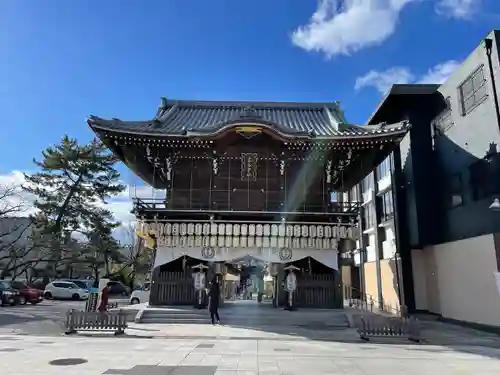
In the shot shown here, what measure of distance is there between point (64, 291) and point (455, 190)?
3212 centimetres

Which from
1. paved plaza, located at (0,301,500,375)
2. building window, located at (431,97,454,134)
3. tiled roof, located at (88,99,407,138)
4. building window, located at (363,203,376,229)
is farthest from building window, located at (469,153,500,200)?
building window, located at (363,203,376,229)

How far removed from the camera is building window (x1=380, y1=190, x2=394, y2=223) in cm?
2403

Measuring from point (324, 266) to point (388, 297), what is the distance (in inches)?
342

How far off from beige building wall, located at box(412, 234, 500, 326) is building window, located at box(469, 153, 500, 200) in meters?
1.91

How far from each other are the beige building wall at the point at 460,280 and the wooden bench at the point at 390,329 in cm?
490

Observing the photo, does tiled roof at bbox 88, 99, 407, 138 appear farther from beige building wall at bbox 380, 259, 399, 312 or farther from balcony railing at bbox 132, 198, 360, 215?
beige building wall at bbox 380, 259, 399, 312

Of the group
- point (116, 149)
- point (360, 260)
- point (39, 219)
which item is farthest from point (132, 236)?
point (116, 149)

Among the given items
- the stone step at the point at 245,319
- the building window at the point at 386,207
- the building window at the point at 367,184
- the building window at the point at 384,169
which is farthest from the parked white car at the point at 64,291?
the building window at the point at 384,169

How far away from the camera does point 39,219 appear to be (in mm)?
33344

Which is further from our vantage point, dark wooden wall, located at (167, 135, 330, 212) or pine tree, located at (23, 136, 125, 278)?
pine tree, located at (23, 136, 125, 278)

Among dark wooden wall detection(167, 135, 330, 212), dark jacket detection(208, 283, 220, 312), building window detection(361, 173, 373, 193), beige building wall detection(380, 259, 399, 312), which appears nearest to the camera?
dark jacket detection(208, 283, 220, 312)

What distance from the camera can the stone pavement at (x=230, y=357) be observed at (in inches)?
289

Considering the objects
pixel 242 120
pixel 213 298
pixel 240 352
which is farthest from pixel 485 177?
pixel 240 352

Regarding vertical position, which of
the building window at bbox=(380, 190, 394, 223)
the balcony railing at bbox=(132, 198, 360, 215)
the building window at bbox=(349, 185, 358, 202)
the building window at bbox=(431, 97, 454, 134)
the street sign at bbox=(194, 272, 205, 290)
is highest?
the building window at bbox=(431, 97, 454, 134)
